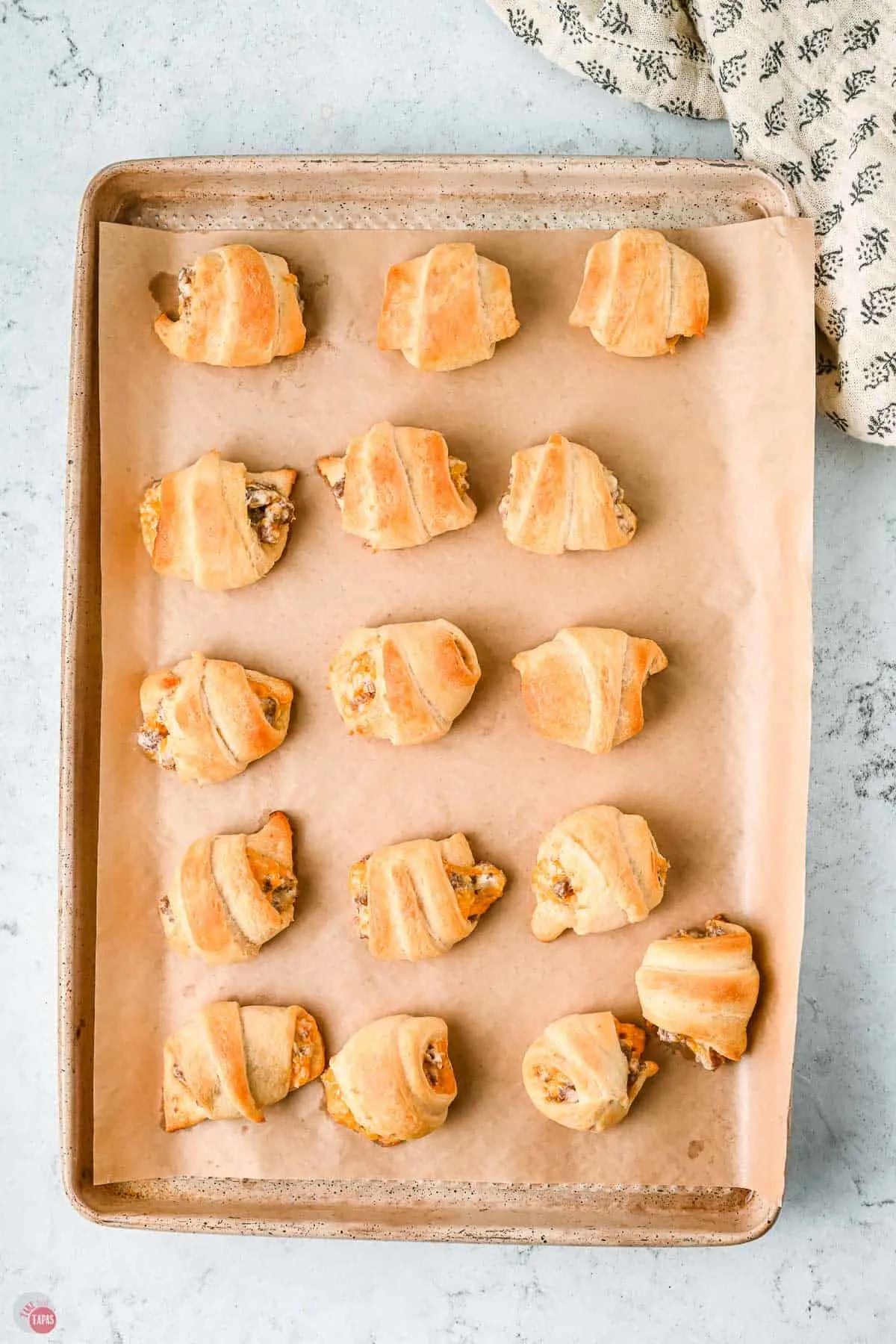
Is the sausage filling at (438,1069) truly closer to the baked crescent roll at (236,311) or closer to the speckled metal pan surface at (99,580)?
the speckled metal pan surface at (99,580)

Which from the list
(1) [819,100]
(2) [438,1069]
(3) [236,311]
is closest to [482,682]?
(2) [438,1069]

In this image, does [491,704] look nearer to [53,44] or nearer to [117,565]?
[117,565]

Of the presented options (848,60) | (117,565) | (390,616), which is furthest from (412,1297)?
(848,60)

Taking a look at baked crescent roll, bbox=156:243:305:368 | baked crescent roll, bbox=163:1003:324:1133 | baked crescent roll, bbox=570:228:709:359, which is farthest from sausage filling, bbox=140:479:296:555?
baked crescent roll, bbox=163:1003:324:1133

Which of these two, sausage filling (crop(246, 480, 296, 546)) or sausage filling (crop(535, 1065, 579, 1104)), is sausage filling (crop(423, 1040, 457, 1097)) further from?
sausage filling (crop(246, 480, 296, 546))

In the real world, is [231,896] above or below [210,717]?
below

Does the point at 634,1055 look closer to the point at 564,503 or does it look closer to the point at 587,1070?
the point at 587,1070
